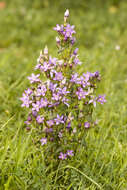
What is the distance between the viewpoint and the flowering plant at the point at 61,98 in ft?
6.44

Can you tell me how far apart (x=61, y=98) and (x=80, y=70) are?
5.38 ft

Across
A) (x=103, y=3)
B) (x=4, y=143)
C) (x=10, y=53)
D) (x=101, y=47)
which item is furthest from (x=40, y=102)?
(x=103, y=3)

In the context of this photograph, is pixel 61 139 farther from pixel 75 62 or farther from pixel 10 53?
pixel 10 53

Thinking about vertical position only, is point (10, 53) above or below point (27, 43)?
below

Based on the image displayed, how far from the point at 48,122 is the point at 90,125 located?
0.96 ft

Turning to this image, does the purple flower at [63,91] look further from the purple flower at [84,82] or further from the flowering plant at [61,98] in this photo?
the purple flower at [84,82]

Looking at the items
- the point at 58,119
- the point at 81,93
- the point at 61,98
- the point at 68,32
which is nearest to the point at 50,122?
the point at 58,119

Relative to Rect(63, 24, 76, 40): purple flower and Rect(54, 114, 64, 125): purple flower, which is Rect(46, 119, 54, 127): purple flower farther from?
Rect(63, 24, 76, 40): purple flower

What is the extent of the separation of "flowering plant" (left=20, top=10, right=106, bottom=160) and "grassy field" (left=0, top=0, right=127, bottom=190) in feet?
0.42

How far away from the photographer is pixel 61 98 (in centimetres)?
195

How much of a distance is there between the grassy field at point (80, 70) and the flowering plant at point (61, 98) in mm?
130

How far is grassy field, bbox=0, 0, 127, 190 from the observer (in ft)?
6.82

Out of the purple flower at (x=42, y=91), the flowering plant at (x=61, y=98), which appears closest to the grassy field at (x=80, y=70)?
the flowering plant at (x=61, y=98)

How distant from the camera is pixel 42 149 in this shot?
2.11 meters
